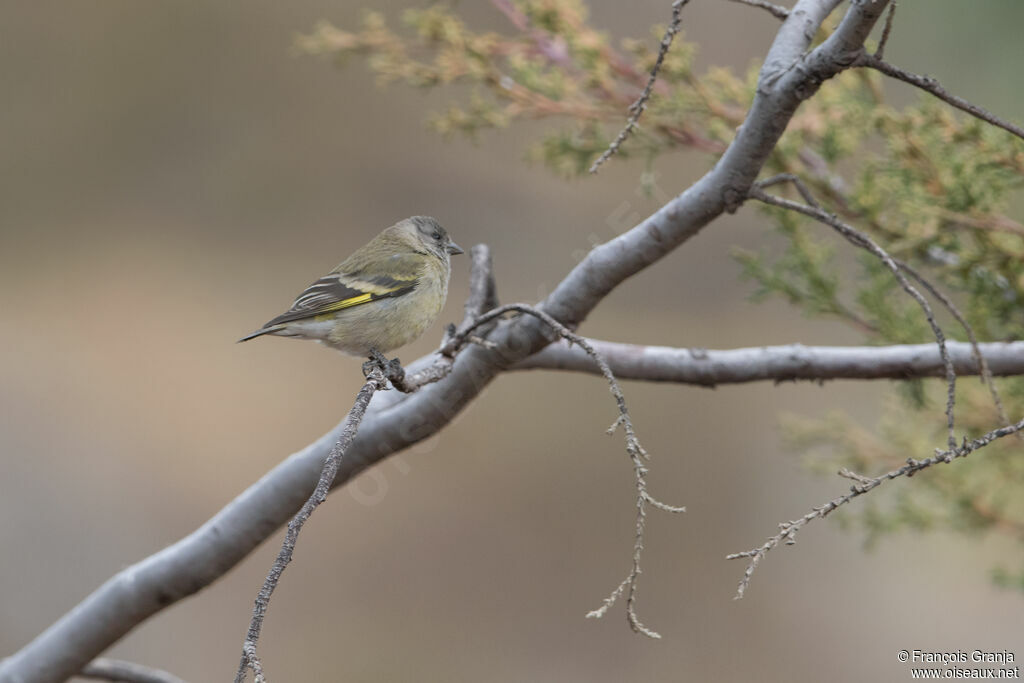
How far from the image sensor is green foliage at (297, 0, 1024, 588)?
7.97ft

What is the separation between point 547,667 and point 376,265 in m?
4.44

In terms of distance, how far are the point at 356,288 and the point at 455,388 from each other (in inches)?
11.8

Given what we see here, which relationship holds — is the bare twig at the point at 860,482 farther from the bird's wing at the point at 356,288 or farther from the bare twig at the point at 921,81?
the bird's wing at the point at 356,288

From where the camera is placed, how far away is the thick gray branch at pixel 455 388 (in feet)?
4.94

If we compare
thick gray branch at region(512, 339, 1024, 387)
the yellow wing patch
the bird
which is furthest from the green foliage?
the yellow wing patch

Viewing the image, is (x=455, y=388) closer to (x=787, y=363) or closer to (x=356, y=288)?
(x=356, y=288)

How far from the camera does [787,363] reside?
200 cm

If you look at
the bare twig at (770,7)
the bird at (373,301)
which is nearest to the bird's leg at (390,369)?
the bird at (373,301)

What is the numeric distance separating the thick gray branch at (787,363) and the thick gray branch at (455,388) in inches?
7.9

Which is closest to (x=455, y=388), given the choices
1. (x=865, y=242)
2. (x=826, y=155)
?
(x=865, y=242)

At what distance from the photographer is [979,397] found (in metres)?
2.92

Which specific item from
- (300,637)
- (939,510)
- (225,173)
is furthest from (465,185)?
(939,510)

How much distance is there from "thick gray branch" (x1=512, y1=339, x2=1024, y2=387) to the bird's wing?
0.30m

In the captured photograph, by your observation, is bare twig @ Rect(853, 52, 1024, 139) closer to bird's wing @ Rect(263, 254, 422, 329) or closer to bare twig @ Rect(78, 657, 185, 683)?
bird's wing @ Rect(263, 254, 422, 329)
